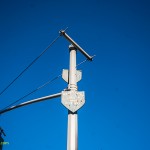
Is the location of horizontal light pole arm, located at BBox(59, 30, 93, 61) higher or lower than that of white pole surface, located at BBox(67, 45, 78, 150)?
higher

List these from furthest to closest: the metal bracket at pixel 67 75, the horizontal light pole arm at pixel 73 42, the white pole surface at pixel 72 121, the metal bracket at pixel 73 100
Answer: the horizontal light pole arm at pixel 73 42 < the metal bracket at pixel 67 75 < the metal bracket at pixel 73 100 < the white pole surface at pixel 72 121

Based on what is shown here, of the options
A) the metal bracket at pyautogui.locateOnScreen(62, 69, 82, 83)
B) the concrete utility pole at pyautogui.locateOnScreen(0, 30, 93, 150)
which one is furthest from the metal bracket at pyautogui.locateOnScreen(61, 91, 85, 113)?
the metal bracket at pyautogui.locateOnScreen(62, 69, 82, 83)

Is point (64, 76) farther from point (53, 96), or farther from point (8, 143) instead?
point (8, 143)

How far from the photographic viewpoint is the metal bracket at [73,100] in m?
5.51

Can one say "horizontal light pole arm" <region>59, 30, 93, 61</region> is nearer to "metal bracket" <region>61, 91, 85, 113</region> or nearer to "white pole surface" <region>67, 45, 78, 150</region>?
"white pole surface" <region>67, 45, 78, 150</region>

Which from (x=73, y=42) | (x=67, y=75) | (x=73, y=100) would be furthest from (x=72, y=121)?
(x=73, y=42)

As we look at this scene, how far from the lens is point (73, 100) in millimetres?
5570

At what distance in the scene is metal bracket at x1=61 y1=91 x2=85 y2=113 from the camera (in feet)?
18.1

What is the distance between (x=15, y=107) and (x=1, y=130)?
41.9 feet

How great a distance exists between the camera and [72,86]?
5.79m

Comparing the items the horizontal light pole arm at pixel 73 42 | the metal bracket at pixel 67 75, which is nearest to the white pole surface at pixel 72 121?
the metal bracket at pixel 67 75

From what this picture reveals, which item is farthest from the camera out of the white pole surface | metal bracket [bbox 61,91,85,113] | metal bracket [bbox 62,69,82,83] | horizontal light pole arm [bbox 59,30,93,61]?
horizontal light pole arm [bbox 59,30,93,61]

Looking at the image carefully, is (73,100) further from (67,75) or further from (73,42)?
(73,42)

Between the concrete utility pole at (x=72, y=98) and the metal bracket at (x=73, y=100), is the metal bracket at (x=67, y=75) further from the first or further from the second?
the metal bracket at (x=73, y=100)
